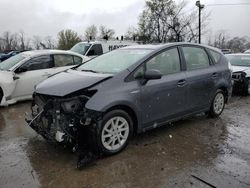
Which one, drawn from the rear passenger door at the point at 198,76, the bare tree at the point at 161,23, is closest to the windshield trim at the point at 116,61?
the rear passenger door at the point at 198,76

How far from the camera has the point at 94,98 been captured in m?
4.09

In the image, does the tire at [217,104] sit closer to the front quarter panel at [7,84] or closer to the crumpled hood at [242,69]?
the crumpled hood at [242,69]

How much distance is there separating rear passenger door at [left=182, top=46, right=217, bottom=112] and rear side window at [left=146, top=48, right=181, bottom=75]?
26 centimetres

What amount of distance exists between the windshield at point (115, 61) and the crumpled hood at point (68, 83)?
0.31 m

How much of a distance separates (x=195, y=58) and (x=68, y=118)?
293 centimetres

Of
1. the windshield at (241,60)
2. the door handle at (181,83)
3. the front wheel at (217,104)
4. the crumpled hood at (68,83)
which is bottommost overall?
the front wheel at (217,104)

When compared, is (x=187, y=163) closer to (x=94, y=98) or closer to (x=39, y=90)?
(x=94, y=98)

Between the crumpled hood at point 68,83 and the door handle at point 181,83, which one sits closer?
the crumpled hood at point 68,83

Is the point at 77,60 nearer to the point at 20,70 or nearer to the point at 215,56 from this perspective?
the point at 20,70

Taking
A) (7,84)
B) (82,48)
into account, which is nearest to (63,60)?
(7,84)

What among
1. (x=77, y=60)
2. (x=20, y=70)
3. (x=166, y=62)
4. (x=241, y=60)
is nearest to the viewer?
(x=166, y=62)

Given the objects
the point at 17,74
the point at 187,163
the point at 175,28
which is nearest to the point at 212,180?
the point at 187,163

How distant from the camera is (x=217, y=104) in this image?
6.36 meters

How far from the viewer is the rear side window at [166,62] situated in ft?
16.1
